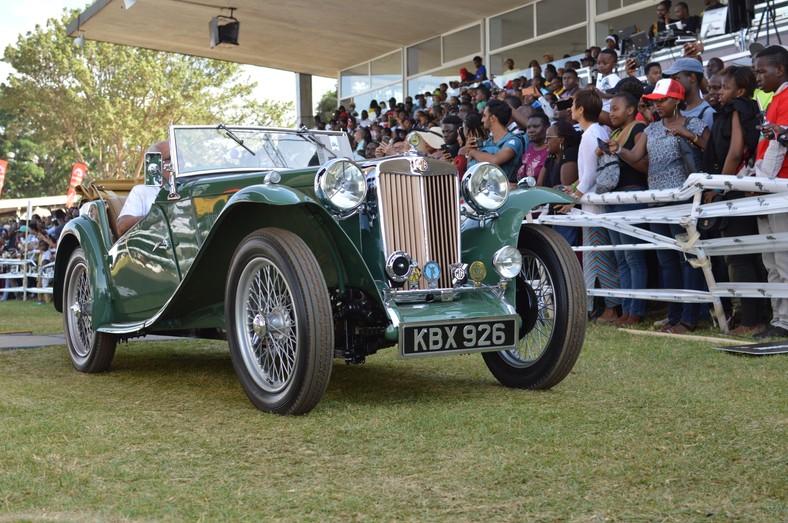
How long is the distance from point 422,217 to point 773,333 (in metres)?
3.18

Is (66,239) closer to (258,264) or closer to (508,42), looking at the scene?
(258,264)

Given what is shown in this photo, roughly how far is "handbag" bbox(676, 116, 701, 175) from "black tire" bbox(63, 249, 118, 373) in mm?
4485

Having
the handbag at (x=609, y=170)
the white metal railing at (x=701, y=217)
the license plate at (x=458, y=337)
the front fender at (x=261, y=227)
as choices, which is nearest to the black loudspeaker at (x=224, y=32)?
the handbag at (x=609, y=170)

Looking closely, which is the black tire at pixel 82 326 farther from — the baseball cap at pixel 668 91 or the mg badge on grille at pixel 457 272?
the baseball cap at pixel 668 91

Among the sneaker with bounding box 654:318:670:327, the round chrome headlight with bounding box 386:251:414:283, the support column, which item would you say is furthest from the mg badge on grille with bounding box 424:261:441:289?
the support column

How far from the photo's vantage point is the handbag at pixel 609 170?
283 inches

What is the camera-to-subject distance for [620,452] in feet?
10.5

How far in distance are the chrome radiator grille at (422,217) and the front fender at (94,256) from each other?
7.78 feet

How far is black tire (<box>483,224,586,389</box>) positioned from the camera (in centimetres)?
441

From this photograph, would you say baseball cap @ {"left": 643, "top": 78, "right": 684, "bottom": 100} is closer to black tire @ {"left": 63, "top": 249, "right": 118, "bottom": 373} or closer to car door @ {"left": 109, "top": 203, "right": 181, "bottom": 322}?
car door @ {"left": 109, "top": 203, "right": 181, "bottom": 322}

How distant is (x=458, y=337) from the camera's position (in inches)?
161

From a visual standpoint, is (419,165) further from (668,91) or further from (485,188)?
(668,91)

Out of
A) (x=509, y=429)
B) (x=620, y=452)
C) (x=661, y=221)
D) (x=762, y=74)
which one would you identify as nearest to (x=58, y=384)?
(x=509, y=429)

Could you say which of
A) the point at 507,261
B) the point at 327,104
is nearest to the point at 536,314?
the point at 507,261
